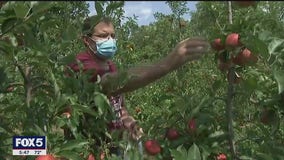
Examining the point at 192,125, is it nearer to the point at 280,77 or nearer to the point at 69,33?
the point at 280,77

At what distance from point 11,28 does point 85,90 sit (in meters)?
0.35

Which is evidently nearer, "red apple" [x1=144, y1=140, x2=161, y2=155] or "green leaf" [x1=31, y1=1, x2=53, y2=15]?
"green leaf" [x1=31, y1=1, x2=53, y2=15]

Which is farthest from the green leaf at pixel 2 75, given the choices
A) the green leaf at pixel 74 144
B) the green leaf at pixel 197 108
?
the green leaf at pixel 197 108

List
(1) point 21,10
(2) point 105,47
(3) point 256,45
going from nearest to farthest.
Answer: (1) point 21,10 → (3) point 256,45 → (2) point 105,47

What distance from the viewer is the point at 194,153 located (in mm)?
1834

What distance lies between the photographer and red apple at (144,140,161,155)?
1.91 m

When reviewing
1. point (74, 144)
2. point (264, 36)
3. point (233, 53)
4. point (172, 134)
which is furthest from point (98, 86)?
point (264, 36)

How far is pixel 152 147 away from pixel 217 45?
458mm

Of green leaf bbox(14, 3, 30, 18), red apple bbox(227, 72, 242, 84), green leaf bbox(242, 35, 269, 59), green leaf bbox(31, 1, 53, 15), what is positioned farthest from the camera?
red apple bbox(227, 72, 242, 84)

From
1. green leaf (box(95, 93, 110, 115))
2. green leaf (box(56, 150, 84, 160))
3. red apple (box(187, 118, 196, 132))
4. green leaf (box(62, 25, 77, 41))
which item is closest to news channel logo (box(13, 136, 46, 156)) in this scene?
green leaf (box(56, 150, 84, 160))

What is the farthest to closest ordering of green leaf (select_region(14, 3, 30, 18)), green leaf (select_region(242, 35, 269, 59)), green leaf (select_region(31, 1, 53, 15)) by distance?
1. green leaf (select_region(242, 35, 269, 59))
2. green leaf (select_region(14, 3, 30, 18))
3. green leaf (select_region(31, 1, 53, 15))

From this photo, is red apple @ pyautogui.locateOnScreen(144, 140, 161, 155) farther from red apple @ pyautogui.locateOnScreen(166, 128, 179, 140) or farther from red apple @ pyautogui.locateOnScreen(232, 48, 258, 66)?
red apple @ pyautogui.locateOnScreen(232, 48, 258, 66)

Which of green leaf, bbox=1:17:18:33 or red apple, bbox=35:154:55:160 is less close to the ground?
green leaf, bbox=1:17:18:33

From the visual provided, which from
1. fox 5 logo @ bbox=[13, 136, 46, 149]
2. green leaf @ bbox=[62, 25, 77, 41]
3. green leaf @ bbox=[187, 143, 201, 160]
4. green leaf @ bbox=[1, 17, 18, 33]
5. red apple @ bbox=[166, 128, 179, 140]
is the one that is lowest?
green leaf @ bbox=[187, 143, 201, 160]
